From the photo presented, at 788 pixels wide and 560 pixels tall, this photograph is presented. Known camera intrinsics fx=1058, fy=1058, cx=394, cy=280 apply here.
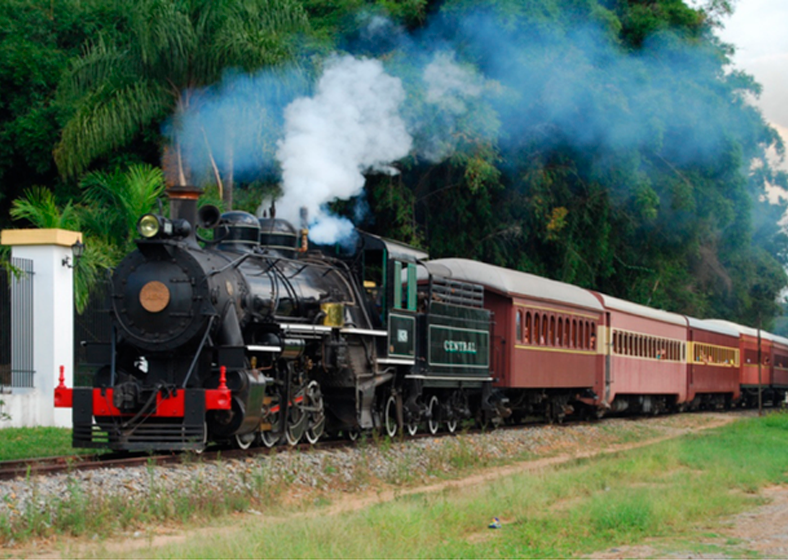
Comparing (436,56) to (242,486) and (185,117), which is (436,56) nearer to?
(185,117)

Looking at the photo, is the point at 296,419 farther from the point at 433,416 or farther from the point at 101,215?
the point at 101,215

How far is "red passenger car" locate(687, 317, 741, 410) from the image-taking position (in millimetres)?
31562

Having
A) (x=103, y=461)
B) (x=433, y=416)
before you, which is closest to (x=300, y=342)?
(x=103, y=461)

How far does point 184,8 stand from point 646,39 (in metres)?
15.0

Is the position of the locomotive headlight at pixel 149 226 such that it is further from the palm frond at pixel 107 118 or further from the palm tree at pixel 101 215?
the palm frond at pixel 107 118

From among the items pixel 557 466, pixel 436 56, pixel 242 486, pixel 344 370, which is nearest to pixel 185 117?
pixel 436 56

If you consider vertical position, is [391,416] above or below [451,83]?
below

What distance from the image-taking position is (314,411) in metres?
14.5

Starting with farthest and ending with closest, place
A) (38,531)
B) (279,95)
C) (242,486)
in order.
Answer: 1. (279,95)
2. (242,486)
3. (38,531)

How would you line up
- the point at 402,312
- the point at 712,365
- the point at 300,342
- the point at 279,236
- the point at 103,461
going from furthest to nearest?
the point at 712,365 < the point at 402,312 < the point at 279,236 < the point at 300,342 < the point at 103,461

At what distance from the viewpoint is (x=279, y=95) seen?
22.5 meters

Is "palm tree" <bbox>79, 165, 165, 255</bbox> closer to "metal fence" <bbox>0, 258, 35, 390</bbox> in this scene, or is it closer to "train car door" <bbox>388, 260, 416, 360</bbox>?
"metal fence" <bbox>0, 258, 35, 390</bbox>

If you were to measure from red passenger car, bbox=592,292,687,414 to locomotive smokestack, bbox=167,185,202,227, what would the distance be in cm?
1326

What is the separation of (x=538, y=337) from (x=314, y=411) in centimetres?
747
